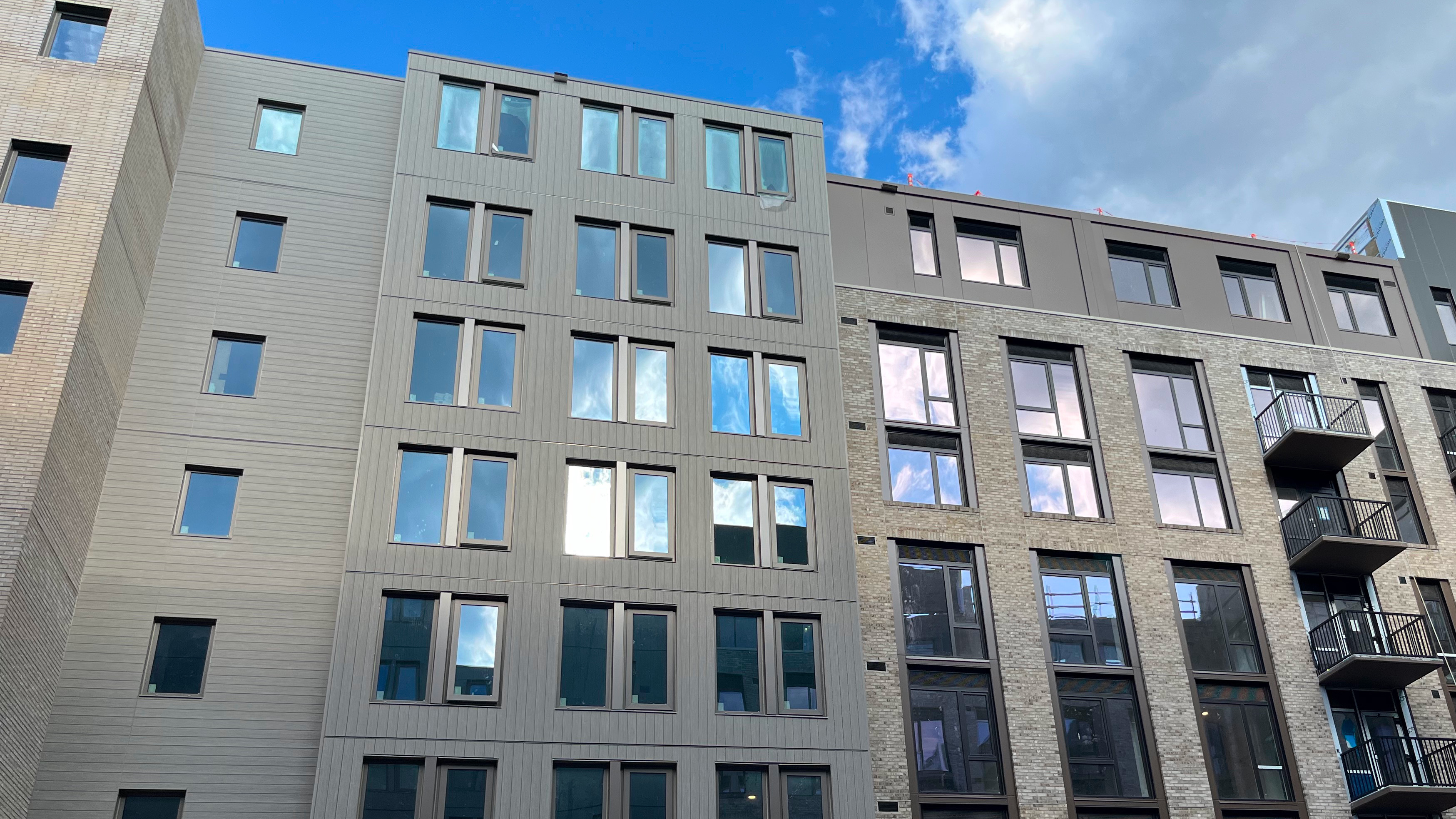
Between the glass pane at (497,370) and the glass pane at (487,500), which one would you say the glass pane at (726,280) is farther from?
the glass pane at (487,500)

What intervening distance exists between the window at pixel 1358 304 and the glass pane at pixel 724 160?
1719 cm

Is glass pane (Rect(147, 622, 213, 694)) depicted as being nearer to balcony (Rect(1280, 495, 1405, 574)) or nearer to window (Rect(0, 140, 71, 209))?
window (Rect(0, 140, 71, 209))

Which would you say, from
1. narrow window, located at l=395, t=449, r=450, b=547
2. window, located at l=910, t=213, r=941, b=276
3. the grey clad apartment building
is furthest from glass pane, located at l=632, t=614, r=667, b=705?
window, located at l=910, t=213, r=941, b=276

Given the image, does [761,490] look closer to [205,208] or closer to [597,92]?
[597,92]

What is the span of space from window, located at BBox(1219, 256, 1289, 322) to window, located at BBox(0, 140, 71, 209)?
27.6 metres

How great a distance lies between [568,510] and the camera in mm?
23188

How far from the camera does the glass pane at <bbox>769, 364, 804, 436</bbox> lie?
1001 inches

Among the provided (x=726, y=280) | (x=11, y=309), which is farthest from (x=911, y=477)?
(x=11, y=309)

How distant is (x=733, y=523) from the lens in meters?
24.0

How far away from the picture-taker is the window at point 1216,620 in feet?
87.2

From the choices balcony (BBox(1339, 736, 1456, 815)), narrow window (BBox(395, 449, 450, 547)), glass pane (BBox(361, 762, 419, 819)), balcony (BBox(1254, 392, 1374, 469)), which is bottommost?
glass pane (BBox(361, 762, 419, 819))

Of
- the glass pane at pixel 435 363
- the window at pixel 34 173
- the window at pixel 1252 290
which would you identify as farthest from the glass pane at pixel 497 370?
the window at pixel 1252 290

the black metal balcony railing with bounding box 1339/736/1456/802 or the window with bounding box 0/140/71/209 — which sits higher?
the window with bounding box 0/140/71/209

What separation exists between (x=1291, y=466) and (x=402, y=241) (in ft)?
72.1
